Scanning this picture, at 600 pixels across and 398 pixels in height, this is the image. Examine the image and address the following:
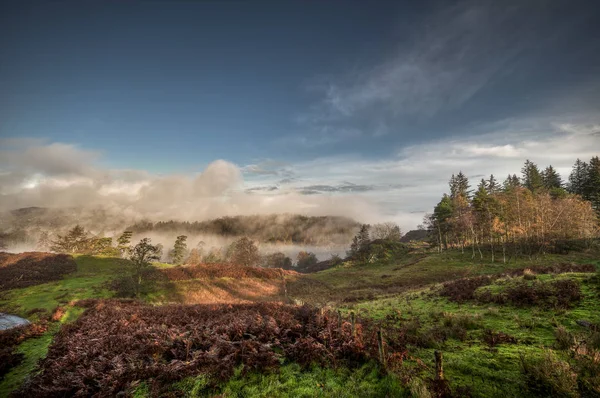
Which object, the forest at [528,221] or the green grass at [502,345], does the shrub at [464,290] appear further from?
the forest at [528,221]

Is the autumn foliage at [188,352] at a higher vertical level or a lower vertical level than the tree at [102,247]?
higher

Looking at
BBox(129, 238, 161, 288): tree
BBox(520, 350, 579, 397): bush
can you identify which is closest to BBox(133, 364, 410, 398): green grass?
BBox(520, 350, 579, 397): bush

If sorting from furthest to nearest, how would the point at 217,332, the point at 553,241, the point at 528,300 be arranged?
1. the point at 553,241
2. the point at 528,300
3. the point at 217,332

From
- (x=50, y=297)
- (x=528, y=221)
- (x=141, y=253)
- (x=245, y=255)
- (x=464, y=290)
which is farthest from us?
(x=245, y=255)

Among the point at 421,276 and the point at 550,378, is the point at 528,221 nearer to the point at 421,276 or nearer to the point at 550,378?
the point at 421,276

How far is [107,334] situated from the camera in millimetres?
10812

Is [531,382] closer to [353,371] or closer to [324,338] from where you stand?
[353,371]

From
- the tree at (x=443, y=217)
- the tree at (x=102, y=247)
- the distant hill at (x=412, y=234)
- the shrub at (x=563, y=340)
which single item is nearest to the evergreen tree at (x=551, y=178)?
the tree at (x=443, y=217)

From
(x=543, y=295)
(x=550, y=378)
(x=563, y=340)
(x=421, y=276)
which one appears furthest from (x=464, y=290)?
(x=421, y=276)

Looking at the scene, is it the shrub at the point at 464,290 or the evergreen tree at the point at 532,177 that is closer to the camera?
the shrub at the point at 464,290

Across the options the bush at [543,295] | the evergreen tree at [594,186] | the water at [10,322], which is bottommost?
the water at [10,322]

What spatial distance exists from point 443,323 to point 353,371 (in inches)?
229

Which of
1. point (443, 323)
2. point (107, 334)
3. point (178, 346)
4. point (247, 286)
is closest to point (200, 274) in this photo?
point (247, 286)

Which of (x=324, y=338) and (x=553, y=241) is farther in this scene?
(x=553, y=241)
